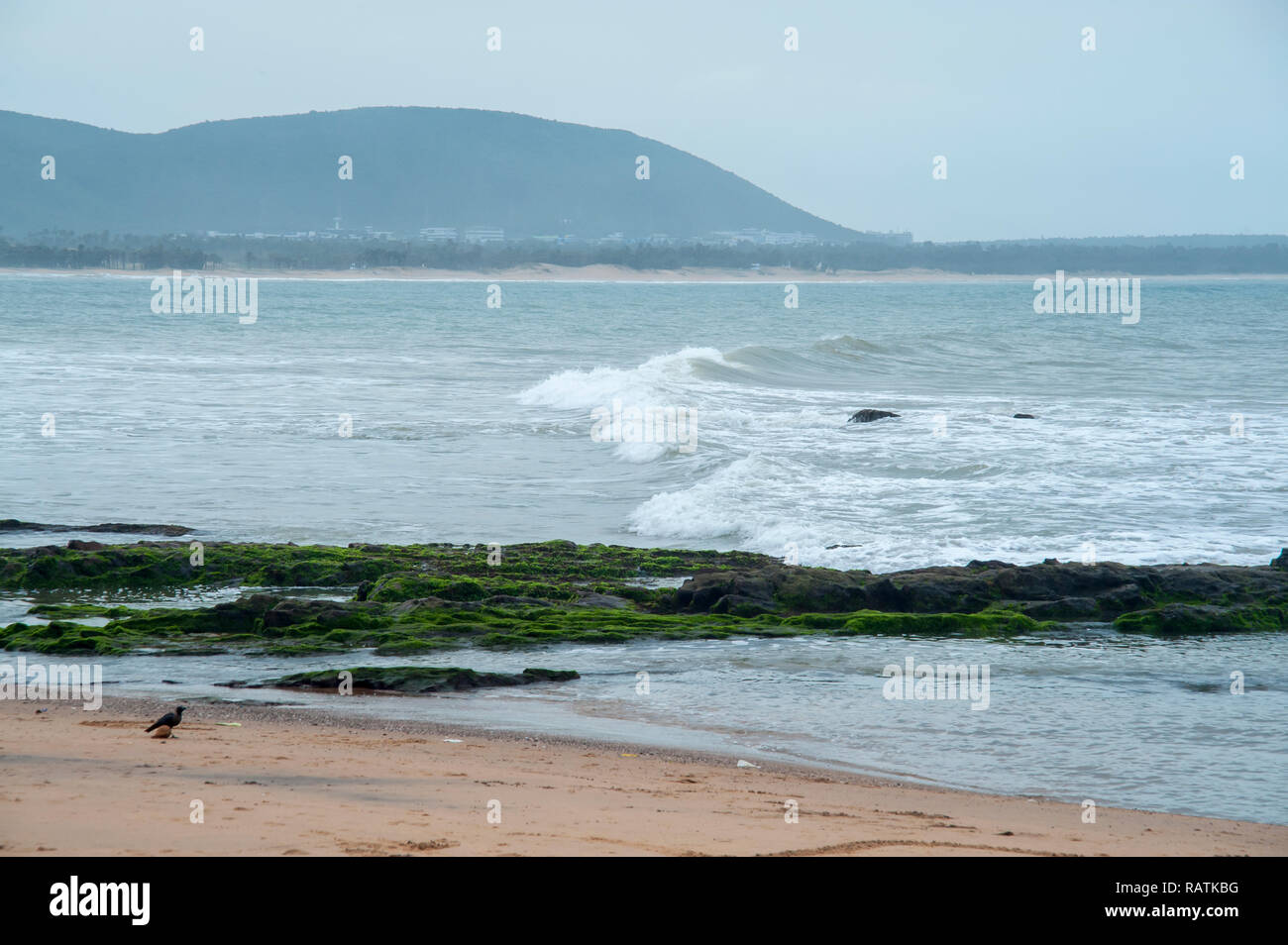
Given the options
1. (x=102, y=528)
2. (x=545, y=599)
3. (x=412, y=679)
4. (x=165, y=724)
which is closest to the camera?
(x=165, y=724)

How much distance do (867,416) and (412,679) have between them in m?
18.0

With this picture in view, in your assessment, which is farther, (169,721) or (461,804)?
(169,721)

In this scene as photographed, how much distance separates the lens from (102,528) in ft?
46.4

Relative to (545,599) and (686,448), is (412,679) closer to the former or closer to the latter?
(545,599)

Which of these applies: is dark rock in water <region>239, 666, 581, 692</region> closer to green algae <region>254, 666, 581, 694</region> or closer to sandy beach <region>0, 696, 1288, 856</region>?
green algae <region>254, 666, 581, 694</region>

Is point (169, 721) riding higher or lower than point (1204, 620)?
higher

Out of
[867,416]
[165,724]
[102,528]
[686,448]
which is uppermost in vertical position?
[867,416]

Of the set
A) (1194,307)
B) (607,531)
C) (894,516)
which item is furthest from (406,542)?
(1194,307)

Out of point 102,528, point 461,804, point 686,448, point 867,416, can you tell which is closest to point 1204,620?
point 461,804

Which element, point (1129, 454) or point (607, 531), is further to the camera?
point (1129, 454)

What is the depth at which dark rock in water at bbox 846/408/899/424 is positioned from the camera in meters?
25.0
